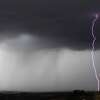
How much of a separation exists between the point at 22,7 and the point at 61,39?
4.55 ft

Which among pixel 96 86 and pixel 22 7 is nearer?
pixel 22 7

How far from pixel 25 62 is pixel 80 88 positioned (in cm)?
143

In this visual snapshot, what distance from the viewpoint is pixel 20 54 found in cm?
718

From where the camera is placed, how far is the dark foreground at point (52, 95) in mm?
6797

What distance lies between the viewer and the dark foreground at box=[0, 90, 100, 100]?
6797 mm

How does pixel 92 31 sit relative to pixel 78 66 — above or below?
above

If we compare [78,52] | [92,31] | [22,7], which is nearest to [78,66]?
[78,52]

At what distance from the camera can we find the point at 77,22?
705 cm

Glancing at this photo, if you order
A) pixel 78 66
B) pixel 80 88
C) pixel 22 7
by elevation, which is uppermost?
pixel 22 7

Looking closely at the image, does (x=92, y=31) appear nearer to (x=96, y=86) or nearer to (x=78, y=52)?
(x=78, y=52)

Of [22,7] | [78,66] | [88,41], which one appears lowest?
[78,66]

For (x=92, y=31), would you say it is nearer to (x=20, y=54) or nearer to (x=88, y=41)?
(x=88, y=41)

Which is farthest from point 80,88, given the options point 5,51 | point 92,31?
point 5,51

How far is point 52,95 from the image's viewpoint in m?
7.13
